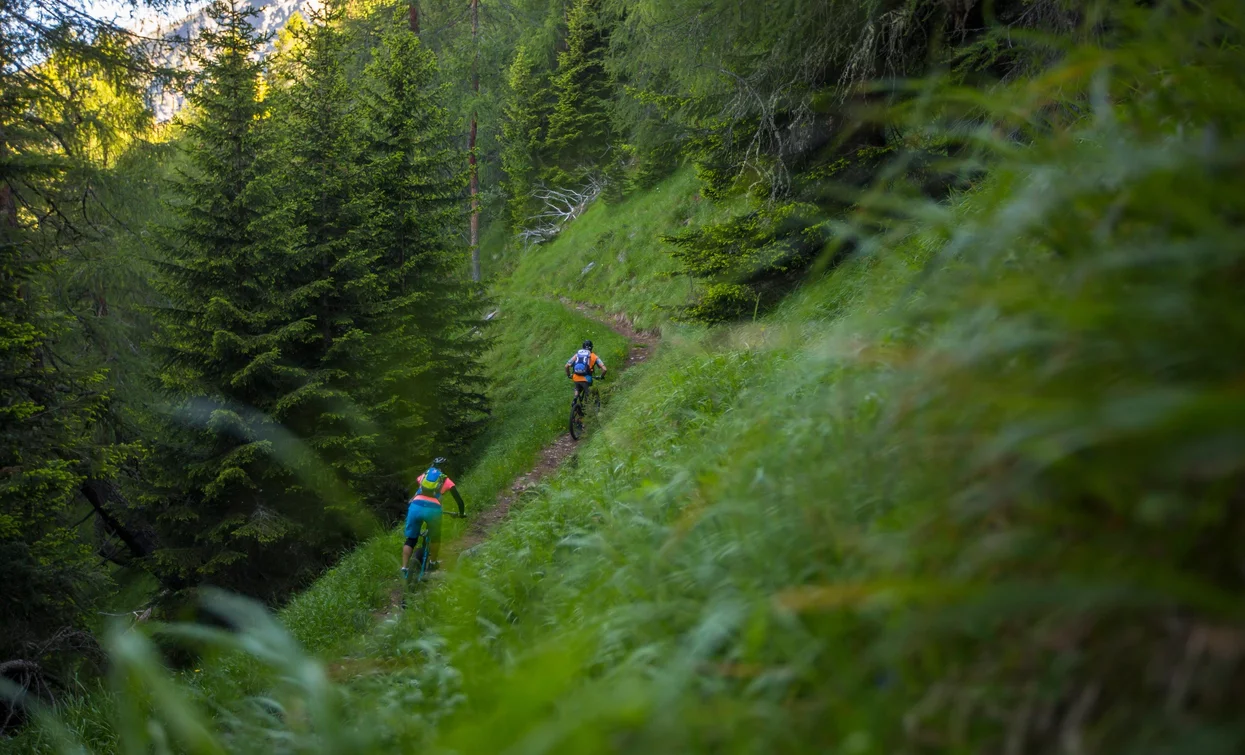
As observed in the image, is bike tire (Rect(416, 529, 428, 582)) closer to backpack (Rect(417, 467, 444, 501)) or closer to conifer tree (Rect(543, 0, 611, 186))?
backpack (Rect(417, 467, 444, 501))

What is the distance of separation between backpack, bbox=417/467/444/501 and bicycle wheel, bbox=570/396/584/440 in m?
6.76

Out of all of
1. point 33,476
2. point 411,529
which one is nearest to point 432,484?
point 411,529

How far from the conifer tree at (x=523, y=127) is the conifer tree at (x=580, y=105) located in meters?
1.02

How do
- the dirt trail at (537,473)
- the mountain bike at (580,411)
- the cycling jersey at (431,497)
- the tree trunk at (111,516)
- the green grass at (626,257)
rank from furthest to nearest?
the green grass at (626,257) → the mountain bike at (580,411) → the tree trunk at (111,516) → the dirt trail at (537,473) → the cycling jersey at (431,497)

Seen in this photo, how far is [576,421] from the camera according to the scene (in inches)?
667

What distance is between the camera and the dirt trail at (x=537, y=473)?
11.0 m

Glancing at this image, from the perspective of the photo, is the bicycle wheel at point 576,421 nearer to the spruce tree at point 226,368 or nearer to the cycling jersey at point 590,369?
the cycling jersey at point 590,369

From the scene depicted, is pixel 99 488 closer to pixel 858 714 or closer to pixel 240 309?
pixel 240 309

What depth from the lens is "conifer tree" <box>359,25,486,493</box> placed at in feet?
59.1

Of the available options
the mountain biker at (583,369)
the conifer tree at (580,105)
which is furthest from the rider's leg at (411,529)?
the conifer tree at (580,105)

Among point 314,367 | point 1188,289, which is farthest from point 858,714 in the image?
point 314,367

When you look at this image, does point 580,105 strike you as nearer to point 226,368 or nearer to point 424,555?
point 226,368

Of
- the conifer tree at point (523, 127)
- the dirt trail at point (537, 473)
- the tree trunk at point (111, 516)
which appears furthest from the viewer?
the conifer tree at point (523, 127)

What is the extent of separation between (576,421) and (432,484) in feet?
23.1
